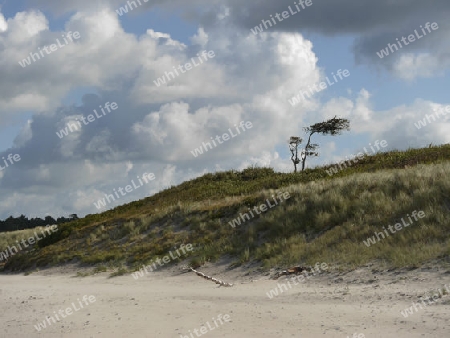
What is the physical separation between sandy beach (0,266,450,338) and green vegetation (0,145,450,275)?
5.02 ft

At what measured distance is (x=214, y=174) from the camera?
45875mm

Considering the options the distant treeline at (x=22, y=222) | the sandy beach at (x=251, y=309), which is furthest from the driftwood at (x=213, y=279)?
the distant treeline at (x=22, y=222)

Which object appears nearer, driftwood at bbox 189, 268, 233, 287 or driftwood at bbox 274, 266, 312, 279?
driftwood at bbox 274, 266, 312, 279

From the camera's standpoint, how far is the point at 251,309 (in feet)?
36.6

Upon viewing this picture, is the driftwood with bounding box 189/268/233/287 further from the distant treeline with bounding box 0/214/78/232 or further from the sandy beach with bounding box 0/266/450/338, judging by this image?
the distant treeline with bounding box 0/214/78/232

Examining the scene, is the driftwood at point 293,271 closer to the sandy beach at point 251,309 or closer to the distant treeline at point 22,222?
the sandy beach at point 251,309

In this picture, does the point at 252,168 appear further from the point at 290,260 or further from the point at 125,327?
the point at 125,327

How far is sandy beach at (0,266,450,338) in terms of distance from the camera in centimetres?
926

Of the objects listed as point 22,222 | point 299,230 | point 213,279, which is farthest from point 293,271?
point 22,222

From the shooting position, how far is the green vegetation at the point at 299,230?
15852 millimetres

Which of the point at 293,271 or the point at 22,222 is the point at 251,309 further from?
the point at 22,222

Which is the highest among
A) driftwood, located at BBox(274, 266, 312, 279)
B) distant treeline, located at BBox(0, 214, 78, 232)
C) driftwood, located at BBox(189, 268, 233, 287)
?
distant treeline, located at BBox(0, 214, 78, 232)

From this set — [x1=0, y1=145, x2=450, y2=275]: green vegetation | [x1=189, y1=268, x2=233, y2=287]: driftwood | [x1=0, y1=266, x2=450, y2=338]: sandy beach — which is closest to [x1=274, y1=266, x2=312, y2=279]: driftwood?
[x1=0, y1=266, x2=450, y2=338]: sandy beach

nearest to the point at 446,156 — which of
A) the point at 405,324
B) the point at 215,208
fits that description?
the point at 215,208
